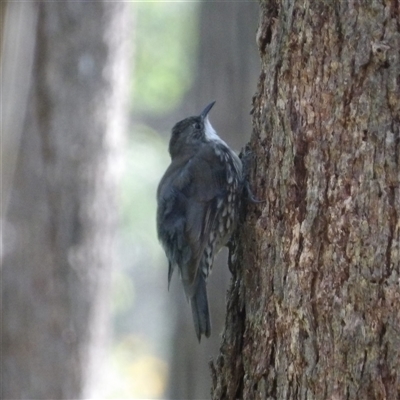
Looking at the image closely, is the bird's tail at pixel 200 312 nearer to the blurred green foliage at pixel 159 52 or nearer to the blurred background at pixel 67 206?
the blurred background at pixel 67 206

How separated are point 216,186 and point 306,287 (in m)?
1.79

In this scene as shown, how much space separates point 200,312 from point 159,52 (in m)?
11.3

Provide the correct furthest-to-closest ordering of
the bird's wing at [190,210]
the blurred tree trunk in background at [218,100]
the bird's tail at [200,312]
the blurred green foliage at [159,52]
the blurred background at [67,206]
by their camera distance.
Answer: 1. the blurred green foliage at [159,52]
2. the blurred tree trunk in background at [218,100]
3. the blurred background at [67,206]
4. the bird's wing at [190,210]
5. the bird's tail at [200,312]

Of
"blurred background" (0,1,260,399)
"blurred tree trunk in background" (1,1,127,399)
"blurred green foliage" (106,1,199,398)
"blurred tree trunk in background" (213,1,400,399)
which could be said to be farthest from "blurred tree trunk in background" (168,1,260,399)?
"blurred green foliage" (106,1,199,398)

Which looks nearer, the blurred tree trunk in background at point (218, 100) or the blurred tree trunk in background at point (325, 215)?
the blurred tree trunk in background at point (325, 215)

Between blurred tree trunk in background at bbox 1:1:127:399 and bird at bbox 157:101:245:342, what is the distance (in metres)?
1.91

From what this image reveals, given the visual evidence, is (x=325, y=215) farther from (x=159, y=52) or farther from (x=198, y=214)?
(x=159, y=52)

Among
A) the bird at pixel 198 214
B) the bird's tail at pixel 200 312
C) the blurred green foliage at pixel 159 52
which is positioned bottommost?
the bird's tail at pixel 200 312

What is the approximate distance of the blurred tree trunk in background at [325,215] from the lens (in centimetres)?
302

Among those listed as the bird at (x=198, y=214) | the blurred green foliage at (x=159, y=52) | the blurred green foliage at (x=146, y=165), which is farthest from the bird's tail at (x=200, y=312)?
the blurred green foliage at (x=159, y=52)

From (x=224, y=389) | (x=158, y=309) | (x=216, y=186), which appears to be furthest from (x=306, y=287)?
(x=158, y=309)

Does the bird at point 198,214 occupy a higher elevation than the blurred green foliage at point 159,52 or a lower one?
lower

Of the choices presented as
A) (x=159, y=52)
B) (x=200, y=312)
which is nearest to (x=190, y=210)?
(x=200, y=312)

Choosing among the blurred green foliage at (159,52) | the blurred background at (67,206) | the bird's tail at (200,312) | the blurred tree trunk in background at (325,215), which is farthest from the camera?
the blurred green foliage at (159,52)
